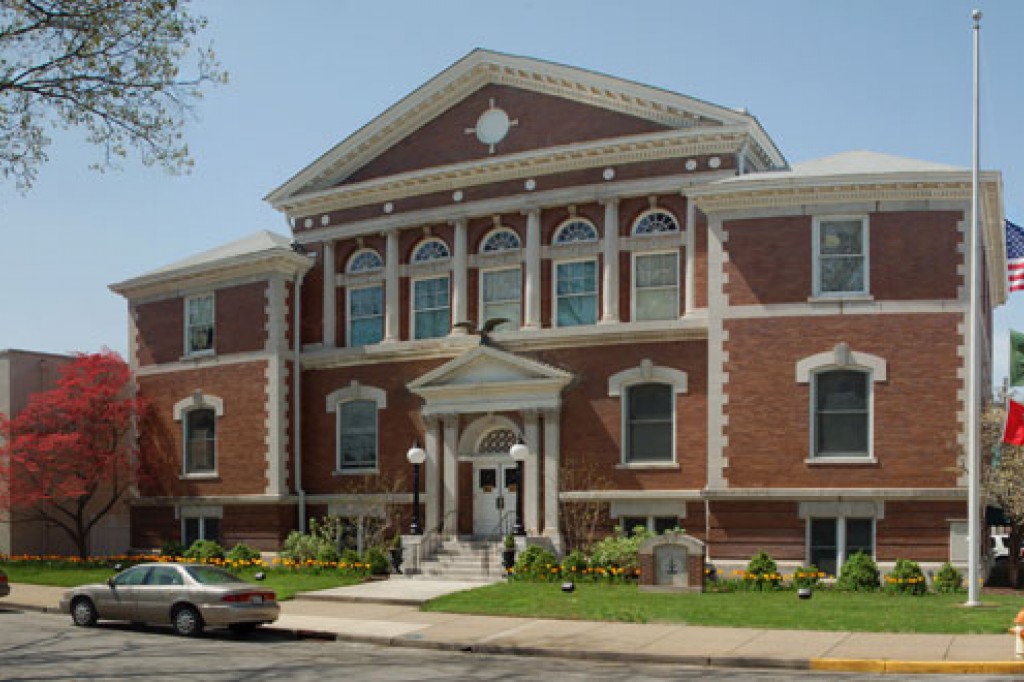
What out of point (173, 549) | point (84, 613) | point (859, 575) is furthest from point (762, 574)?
point (173, 549)

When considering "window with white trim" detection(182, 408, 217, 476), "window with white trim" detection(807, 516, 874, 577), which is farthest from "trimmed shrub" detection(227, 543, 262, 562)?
"window with white trim" detection(807, 516, 874, 577)

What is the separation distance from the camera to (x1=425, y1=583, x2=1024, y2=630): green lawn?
21047 millimetres

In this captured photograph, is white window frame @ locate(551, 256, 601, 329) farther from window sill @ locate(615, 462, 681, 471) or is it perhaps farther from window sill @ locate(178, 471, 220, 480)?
window sill @ locate(178, 471, 220, 480)

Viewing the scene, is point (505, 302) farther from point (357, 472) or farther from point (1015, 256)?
point (1015, 256)

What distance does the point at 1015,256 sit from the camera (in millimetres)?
27156

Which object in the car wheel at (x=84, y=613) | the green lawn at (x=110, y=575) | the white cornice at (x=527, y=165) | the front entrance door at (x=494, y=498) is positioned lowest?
the green lawn at (x=110, y=575)

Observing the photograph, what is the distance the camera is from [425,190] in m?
34.8

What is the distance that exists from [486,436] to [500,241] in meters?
5.45

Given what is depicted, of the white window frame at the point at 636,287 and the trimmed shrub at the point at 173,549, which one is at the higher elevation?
the white window frame at the point at 636,287

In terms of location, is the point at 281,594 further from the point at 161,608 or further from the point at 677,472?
the point at 677,472

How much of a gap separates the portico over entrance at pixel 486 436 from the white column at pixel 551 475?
0.03 metres

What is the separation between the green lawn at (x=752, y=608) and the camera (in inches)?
829

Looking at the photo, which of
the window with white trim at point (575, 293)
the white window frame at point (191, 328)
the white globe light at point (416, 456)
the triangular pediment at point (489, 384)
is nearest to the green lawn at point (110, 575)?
the white globe light at point (416, 456)

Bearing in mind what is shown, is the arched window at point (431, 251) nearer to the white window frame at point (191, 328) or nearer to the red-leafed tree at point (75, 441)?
the white window frame at point (191, 328)
